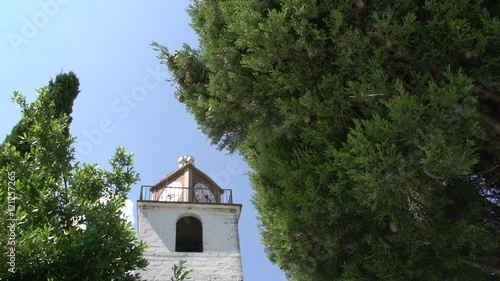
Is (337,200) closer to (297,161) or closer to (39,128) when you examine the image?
(297,161)

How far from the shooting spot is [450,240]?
22.7ft

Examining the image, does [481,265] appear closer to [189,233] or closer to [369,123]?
[369,123]

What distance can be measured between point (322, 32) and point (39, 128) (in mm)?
3808

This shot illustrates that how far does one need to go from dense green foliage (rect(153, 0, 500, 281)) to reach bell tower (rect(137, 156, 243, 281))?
658 cm

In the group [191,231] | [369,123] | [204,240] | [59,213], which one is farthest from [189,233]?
[369,123]

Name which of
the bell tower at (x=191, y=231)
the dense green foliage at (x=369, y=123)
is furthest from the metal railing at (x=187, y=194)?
the dense green foliage at (x=369, y=123)

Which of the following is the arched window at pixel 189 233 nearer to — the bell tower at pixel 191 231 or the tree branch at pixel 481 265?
the bell tower at pixel 191 231

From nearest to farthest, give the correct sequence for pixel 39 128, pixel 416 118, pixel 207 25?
pixel 416 118 → pixel 39 128 → pixel 207 25

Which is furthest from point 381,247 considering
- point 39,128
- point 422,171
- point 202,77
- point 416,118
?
point 39,128

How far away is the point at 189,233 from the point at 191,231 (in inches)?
3.5

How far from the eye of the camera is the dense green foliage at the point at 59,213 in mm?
5621

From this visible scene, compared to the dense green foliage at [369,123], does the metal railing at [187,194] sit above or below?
above

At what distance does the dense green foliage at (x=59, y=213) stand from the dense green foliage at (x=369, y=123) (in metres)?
2.04

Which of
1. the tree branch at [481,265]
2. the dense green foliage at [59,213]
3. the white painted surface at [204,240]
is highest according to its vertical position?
the white painted surface at [204,240]
